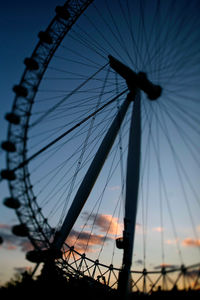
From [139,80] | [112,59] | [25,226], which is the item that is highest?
[112,59]

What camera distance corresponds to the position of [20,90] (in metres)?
20.4

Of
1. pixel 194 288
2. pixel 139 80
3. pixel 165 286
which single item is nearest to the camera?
pixel 194 288

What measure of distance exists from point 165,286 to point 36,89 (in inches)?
758

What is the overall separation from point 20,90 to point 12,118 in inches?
112

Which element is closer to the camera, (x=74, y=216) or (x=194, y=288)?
(x=194, y=288)

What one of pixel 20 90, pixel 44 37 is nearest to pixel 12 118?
pixel 20 90

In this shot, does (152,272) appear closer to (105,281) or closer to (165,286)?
(165,286)

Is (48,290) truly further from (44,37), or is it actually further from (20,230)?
(44,37)

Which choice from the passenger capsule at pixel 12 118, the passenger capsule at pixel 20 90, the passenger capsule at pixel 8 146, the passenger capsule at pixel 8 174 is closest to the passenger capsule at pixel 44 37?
the passenger capsule at pixel 20 90

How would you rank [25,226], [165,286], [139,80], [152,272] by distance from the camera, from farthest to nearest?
[139,80], [25,226], [152,272], [165,286]

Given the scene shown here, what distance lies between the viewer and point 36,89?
21031 millimetres

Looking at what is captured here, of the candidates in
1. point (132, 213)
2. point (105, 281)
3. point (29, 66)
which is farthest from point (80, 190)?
point (29, 66)

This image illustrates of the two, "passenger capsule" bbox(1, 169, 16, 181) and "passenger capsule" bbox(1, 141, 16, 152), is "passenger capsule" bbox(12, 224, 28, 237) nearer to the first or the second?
"passenger capsule" bbox(1, 169, 16, 181)

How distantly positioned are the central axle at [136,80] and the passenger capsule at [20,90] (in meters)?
8.83
